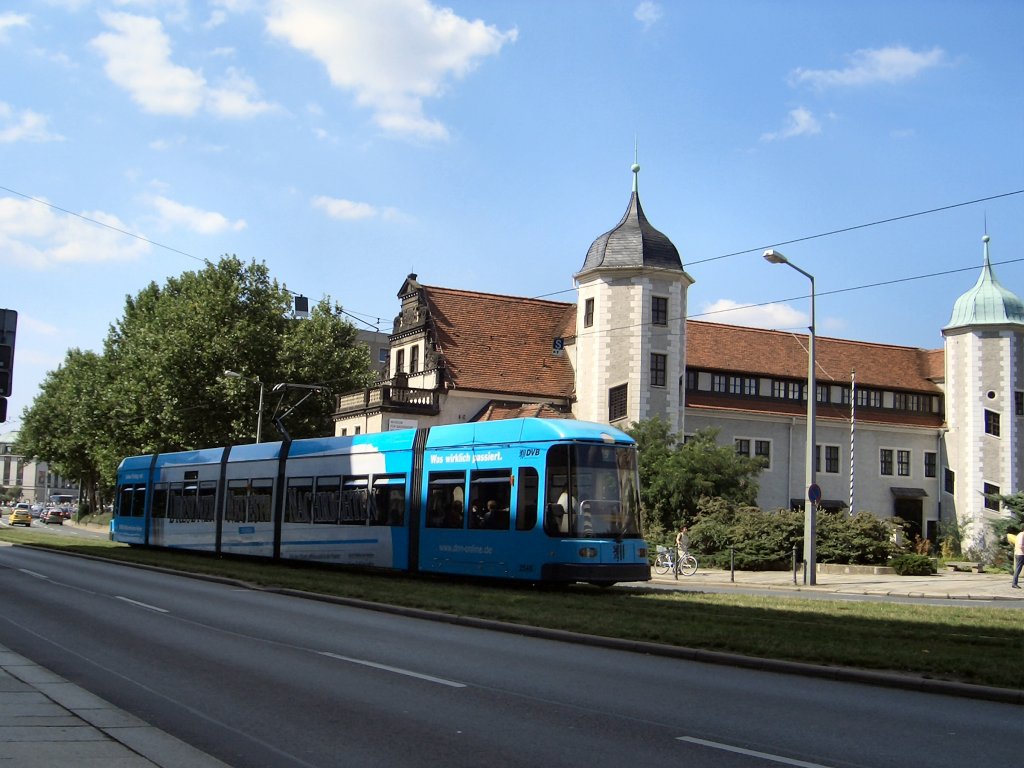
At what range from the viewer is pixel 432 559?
2384 centimetres

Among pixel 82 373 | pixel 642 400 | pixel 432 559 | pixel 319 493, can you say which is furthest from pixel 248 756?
pixel 82 373

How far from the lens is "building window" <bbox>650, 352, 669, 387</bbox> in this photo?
177 ft

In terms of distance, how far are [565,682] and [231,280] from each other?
5835 centimetres

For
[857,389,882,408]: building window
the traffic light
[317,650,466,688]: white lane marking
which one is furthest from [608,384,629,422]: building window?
Result: [317,650,466,688]: white lane marking

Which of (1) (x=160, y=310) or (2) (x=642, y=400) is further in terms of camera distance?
(1) (x=160, y=310)

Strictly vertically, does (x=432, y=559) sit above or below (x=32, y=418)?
below

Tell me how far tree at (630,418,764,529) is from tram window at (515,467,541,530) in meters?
19.8

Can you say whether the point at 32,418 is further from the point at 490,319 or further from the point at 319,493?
the point at 319,493

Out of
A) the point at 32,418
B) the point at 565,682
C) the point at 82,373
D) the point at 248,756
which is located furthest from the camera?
the point at 32,418

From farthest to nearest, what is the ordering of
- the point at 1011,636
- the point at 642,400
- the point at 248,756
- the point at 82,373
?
1. the point at 82,373
2. the point at 642,400
3. the point at 1011,636
4. the point at 248,756

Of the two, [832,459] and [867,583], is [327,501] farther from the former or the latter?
[832,459]

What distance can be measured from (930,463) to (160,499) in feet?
146

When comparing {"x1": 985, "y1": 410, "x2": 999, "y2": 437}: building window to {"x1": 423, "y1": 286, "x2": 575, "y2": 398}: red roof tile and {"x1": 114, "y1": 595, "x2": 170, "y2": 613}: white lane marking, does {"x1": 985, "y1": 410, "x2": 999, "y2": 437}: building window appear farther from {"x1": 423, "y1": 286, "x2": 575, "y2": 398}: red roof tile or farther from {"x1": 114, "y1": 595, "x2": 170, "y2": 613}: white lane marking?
{"x1": 114, "y1": 595, "x2": 170, "y2": 613}: white lane marking

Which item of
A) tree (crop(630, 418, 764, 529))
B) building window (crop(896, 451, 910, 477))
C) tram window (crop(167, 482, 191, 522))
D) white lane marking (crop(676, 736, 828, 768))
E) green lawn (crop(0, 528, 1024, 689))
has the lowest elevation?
white lane marking (crop(676, 736, 828, 768))
